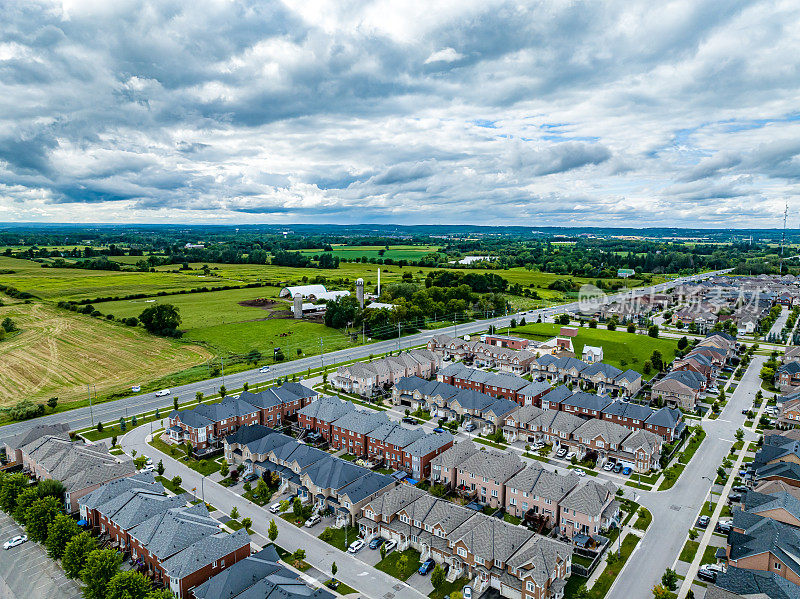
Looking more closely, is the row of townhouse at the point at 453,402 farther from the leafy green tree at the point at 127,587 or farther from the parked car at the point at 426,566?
the leafy green tree at the point at 127,587

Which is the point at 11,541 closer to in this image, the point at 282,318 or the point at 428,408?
the point at 428,408

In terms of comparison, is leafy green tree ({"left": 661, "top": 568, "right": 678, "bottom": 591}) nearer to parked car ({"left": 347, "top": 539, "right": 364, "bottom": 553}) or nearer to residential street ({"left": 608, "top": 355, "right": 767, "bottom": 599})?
residential street ({"left": 608, "top": 355, "right": 767, "bottom": 599})

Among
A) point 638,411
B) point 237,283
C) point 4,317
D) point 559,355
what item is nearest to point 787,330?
point 559,355

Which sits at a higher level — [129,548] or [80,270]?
[80,270]

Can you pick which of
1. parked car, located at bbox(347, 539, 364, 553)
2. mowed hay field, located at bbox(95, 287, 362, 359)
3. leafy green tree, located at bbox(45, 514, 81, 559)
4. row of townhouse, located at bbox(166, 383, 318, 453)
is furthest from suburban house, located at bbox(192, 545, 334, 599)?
mowed hay field, located at bbox(95, 287, 362, 359)

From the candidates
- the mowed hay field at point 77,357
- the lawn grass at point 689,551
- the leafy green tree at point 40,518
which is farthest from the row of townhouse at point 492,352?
the leafy green tree at point 40,518

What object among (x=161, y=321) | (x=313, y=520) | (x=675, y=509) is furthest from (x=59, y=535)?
(x=161, y=321)

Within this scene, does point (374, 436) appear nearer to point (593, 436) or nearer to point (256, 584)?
point (256, 584)

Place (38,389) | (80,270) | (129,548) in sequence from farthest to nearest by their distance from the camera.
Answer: (80,270), (38,389), (129,548)
